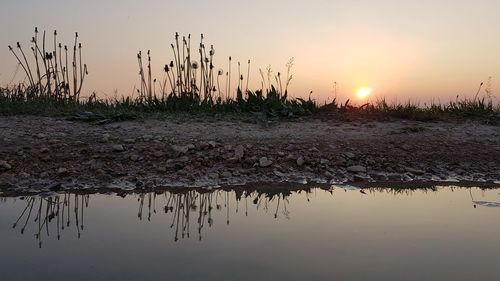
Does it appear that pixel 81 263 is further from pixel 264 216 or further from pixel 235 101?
pixel 235 101

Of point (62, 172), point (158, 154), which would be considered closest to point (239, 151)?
point (158, 154)

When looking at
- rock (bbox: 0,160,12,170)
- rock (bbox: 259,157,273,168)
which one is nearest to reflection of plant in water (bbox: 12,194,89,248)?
rock (bbox: 0,160,12,170)

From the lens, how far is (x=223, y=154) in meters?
5.68

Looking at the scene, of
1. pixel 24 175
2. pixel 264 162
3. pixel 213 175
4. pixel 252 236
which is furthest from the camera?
pixel 264 162

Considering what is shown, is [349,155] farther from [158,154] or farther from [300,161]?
[158,154]

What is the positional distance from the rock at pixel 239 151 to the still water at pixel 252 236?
2.98 feet

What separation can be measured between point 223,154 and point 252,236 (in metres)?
2.42

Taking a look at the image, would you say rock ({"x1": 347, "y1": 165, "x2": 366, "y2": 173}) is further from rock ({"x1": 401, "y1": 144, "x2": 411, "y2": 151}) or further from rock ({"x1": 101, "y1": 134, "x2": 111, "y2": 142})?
rock ({"x1": 101, "y1": 134, "x2": 111, "y2": 142})

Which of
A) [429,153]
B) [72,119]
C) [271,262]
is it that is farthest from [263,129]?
[271,262]

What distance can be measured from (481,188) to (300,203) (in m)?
2.02

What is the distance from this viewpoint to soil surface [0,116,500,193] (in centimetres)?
513

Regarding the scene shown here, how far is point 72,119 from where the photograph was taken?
712cm

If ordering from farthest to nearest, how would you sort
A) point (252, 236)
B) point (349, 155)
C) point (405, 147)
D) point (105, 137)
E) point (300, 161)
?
point (405, 147) → point (105, 137) → point (349, 155) → point (300, 161) → point (252, 236)

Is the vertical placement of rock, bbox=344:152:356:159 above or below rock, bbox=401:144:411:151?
below
